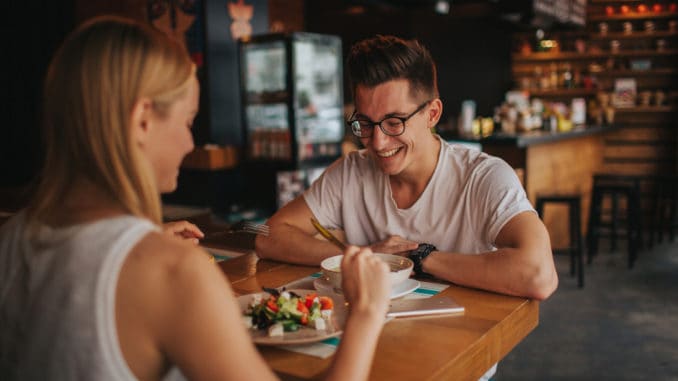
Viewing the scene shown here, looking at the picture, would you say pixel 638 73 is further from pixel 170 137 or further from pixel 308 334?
pixel 170 137

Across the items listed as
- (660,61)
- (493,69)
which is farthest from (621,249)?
(493,69)

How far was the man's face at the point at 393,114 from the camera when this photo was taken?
203 cm

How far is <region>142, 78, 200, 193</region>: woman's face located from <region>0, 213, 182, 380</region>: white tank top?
13cm

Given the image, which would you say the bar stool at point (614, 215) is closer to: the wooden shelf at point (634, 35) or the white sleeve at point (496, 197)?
the wooden shelf at point (634, 35)

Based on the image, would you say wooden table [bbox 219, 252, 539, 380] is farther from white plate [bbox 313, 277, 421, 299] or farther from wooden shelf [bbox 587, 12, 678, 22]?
wooden shelf [bbox 587, 12, 678, 22]

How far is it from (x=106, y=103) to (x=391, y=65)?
4.01ft

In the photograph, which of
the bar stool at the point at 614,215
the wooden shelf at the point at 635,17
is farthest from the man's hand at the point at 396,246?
the wooden shelf at the point at 635,17

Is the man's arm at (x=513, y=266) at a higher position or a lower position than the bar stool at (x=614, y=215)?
higher

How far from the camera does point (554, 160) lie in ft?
20.4

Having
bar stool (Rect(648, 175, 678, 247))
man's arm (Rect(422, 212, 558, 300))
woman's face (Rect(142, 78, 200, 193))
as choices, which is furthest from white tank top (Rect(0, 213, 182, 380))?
bar stool (Rect(648, 175, 678, 247))

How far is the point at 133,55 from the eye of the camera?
968mm

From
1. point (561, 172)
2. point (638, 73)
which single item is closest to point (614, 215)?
point (561, 172)

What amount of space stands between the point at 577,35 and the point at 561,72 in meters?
0.56

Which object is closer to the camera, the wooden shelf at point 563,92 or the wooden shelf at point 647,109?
the wooden shelf at point 647,109
